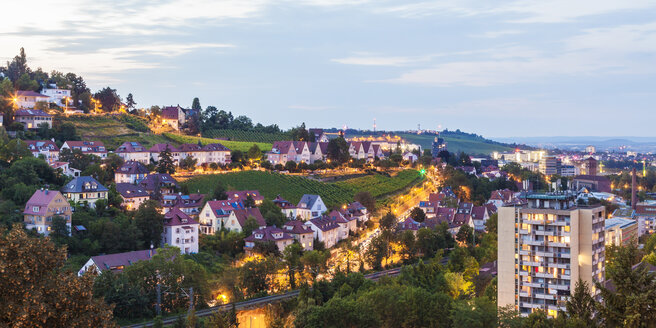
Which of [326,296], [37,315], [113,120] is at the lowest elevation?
[326,296]

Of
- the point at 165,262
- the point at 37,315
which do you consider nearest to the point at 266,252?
the point at 165,262

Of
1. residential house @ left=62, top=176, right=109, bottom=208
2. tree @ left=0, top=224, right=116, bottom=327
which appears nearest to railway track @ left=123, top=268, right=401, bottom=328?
residential house @ left=62, top=176, right=109, bottom=208

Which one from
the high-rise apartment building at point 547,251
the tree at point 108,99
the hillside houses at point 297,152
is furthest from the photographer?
the tree at point 108,99

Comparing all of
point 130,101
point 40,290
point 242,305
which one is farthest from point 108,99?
point 40,290

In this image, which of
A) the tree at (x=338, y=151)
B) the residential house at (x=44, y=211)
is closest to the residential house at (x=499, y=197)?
the tree at (x=338, y=151)

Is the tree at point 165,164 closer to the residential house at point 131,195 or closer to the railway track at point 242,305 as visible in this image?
the residential house at point 131,195

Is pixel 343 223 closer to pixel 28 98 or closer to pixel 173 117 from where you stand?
pixel 173 117

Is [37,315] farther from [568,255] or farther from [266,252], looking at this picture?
[266,252]
